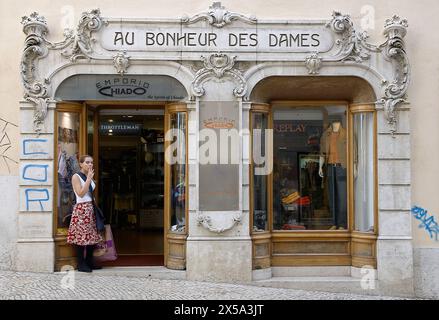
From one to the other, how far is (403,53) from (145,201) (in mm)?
5462

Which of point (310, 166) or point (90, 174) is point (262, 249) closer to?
point (310, 166)

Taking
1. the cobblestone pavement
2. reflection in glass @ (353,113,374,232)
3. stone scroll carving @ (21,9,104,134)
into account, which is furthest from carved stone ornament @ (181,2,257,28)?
the cobblestone pavement

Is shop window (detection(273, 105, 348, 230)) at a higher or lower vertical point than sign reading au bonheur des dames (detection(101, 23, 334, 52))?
lower

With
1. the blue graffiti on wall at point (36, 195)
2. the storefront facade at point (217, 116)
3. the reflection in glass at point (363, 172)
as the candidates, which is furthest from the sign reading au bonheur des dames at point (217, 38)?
the blue graffiti on wall at point (36, 195)

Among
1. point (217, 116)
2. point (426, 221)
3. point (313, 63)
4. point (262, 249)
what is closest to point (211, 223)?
point (262, 249)

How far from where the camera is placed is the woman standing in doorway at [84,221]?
9875 millimetres

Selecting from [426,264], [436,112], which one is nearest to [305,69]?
[436,112]

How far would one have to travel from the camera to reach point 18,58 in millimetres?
9953

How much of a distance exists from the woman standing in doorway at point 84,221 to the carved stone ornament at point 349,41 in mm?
4267

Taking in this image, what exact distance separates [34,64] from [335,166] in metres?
5.04

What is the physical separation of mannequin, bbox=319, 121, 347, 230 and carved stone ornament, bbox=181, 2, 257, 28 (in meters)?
2.29

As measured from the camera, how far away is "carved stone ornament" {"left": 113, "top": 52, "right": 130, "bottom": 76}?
9.80 m

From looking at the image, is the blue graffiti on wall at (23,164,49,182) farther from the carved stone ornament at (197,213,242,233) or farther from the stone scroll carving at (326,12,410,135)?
the stone scroll carving at (326,12,410,135)

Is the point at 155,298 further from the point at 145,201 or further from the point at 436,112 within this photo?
the point at 436,112
